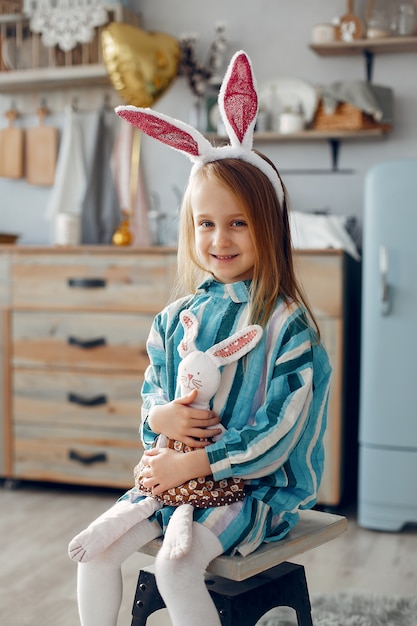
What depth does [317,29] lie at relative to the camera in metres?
3.25

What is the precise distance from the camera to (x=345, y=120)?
10.6 feet

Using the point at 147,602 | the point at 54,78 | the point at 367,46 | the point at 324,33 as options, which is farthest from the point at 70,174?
the point at 147,602

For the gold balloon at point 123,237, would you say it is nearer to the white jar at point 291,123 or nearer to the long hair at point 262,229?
the white jar at point 291,123

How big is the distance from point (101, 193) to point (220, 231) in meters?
2.35

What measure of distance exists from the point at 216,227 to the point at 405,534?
1741 mm

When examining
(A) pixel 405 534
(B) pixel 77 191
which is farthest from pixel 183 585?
(B) pixel 77 191

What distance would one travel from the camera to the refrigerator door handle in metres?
2.80

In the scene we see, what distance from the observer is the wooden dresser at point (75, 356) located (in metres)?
3.11

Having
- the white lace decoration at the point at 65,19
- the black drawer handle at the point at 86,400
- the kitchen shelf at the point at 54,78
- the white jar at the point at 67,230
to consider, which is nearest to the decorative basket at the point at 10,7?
the white lace decoration at the point at 65,19

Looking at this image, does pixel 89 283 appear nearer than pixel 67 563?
No

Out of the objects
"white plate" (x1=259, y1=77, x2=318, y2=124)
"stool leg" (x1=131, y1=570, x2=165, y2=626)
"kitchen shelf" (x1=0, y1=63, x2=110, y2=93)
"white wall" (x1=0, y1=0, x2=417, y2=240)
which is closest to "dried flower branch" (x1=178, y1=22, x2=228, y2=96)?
"white wall" (x1=0, y1=0, x2=417, y2=240)

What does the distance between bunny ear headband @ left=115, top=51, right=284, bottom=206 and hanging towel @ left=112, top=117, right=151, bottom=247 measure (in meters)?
2.12

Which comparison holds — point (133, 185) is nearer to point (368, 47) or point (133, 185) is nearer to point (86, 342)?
point (86, 342)

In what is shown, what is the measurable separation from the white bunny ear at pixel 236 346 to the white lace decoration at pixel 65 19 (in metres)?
2.43
